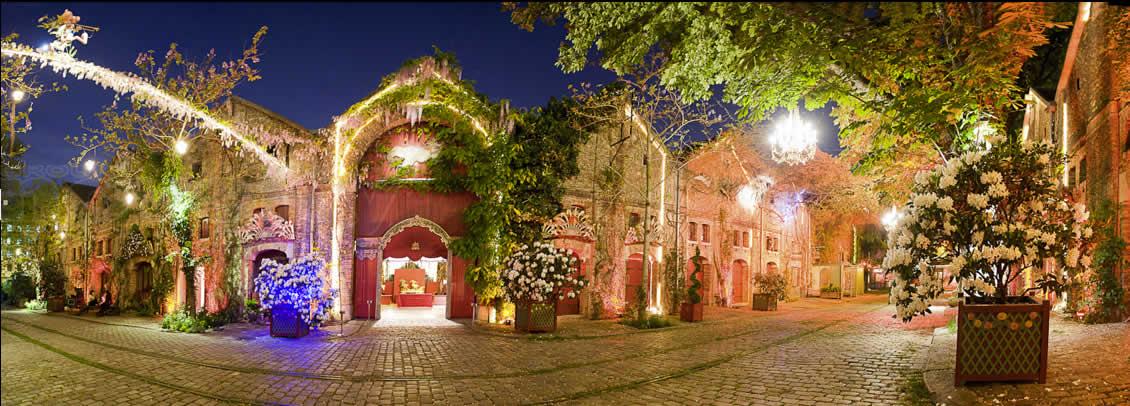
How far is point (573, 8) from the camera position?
752 centimetres

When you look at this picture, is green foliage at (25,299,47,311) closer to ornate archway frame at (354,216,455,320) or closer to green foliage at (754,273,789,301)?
ornate archway frame at (354,216,455,320)

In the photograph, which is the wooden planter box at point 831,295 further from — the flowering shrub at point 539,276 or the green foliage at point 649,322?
the flowering shrub at point 539,276

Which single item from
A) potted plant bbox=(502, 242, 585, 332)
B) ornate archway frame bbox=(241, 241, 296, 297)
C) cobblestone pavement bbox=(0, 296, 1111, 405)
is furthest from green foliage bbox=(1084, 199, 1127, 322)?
ornate archway frame bbox=(241, 241, 296, 297)

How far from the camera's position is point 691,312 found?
62.5 feet

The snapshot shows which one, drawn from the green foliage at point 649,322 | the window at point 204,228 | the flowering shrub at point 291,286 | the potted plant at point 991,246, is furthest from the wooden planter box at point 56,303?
the potted plant at point 991,246

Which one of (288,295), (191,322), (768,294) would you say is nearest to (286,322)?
(288,295)

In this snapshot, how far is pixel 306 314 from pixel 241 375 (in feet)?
16.9

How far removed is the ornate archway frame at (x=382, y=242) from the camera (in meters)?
18.2

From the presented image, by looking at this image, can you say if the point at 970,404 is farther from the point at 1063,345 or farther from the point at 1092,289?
the point at 1092,289

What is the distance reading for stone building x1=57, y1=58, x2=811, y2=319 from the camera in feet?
59.8

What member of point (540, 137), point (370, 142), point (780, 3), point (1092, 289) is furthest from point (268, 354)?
point (1092, 289)

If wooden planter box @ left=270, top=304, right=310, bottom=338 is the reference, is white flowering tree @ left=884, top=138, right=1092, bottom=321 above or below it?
above

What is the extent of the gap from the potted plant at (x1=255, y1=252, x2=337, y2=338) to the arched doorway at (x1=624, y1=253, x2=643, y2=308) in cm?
1037

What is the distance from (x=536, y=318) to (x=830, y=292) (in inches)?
937
